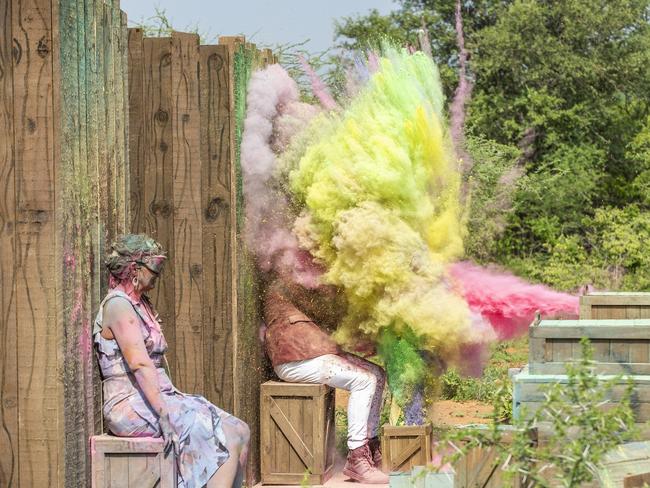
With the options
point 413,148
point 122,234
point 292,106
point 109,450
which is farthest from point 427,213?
point 109,450

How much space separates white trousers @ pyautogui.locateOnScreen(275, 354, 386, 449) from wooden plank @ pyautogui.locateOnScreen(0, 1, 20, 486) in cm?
253

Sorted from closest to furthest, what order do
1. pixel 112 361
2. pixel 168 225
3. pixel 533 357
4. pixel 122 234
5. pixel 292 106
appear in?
pixel 533 357 < pixel 112 361 < pixel 122 234 < pixel 168 225 < pixel 292 106

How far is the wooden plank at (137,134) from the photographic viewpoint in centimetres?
716

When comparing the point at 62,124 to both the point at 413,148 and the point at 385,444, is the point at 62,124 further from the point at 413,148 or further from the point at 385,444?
the point at 385,444

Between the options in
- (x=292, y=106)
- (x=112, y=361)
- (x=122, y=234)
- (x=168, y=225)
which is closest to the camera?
(x=112, y=361)

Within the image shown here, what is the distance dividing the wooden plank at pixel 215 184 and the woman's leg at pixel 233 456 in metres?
1.19

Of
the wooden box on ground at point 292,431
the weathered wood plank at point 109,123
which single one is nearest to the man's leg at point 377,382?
the wooden box on ground at point 292,431

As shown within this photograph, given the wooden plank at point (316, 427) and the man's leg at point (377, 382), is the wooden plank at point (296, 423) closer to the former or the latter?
the wooden plank at point (316, 427)

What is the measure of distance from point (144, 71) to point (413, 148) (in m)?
1.52

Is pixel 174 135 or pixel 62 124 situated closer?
pixel 62 124

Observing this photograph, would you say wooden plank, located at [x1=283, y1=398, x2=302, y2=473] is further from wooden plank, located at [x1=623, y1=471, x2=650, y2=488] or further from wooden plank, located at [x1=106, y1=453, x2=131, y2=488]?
wooden plank, located at [x1=623, y1=471, x2=650, y2=488]

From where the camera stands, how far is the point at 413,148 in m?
7.41

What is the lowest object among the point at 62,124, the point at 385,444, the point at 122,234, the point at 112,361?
the point at 385,444

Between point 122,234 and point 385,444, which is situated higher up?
point 122,234
